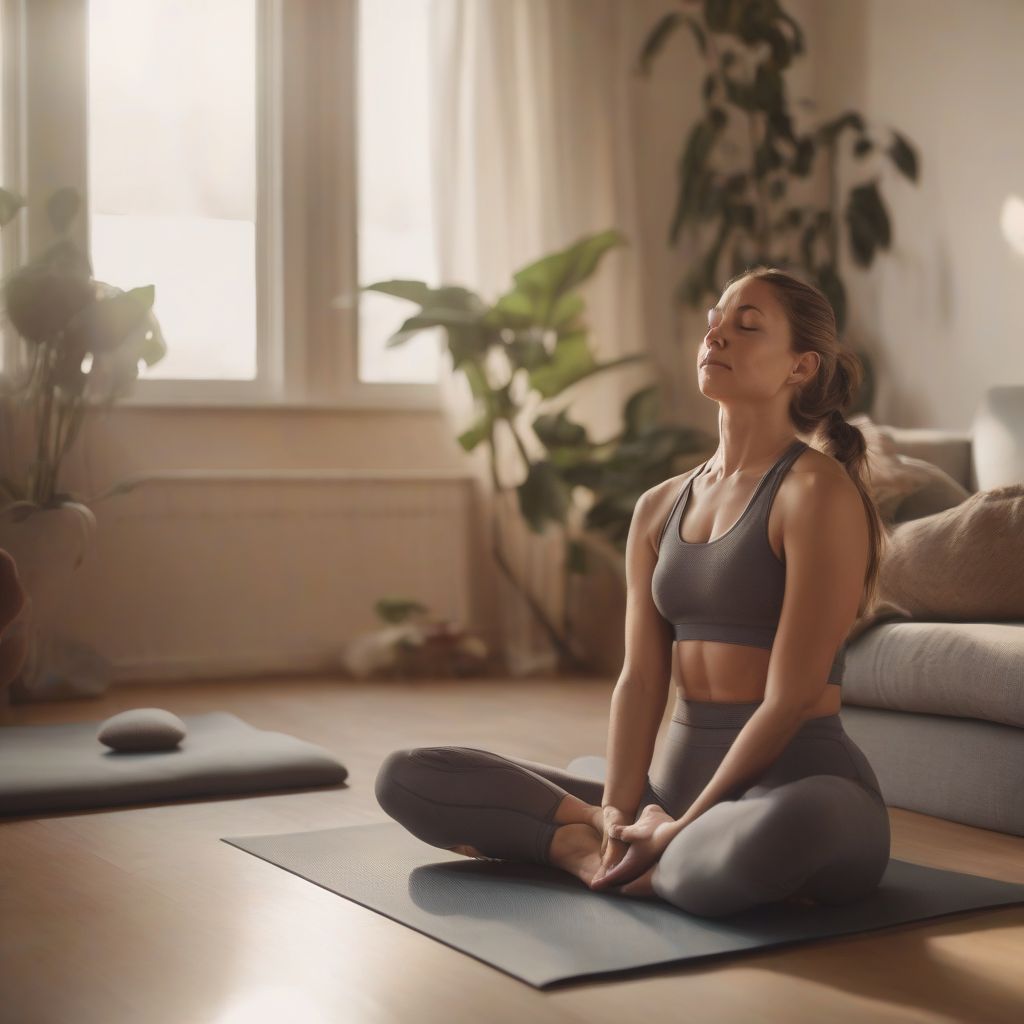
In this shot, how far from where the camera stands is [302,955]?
6.31 ft

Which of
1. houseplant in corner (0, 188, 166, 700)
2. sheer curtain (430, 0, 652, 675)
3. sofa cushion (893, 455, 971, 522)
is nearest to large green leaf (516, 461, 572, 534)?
sheer curtain (430, 0, 652, 675)

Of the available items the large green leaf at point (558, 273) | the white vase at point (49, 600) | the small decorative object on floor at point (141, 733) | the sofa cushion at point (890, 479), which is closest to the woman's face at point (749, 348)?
the sofa cushion at point (890, 479)

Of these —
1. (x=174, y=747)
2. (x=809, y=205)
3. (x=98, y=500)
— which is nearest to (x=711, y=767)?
(x=174, y=747)

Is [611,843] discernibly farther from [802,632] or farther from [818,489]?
[818,489]

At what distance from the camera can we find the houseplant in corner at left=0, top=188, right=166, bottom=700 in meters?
4.21

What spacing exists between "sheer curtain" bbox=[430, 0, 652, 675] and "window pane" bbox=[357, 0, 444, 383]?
6.3 inches

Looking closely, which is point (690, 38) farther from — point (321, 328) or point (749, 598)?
point (749, 598)

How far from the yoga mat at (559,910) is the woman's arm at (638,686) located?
0.55 ft

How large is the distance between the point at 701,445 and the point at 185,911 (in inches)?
127

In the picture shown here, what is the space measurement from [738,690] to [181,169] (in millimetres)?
A: 3540

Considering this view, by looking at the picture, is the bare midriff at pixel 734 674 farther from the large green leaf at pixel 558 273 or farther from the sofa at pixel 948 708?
the large green leaf at pixel 558 273

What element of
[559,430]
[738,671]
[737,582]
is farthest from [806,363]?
[559,430]

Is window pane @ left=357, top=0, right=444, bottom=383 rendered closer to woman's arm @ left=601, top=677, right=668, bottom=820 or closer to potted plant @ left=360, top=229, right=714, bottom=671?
potted plant @ left=360, top=229, right=714, bottom=671

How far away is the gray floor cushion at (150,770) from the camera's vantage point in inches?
114
